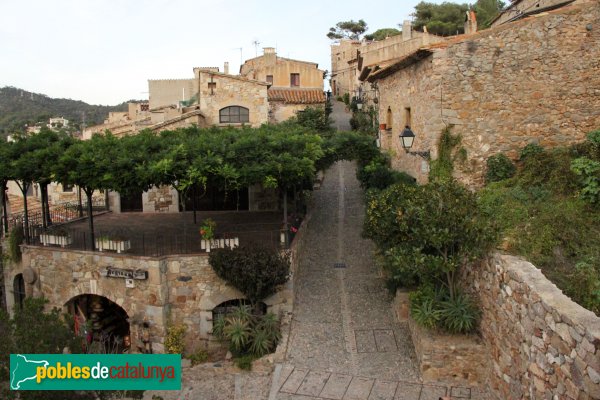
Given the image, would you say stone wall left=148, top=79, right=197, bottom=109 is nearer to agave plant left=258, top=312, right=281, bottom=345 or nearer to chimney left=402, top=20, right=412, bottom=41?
chimney left=402, top=20, right=412, bottom=41

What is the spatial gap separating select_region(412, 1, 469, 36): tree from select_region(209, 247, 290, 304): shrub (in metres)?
33.9

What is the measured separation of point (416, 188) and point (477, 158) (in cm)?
281

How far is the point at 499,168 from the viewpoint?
12227 millimetres

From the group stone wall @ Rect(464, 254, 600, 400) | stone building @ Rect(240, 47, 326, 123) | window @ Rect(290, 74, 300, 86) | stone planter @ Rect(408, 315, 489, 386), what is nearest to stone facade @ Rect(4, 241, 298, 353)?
stone planter @ Rect(408, 315, 489, 386)

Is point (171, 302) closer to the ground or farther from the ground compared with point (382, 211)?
closer to the ground

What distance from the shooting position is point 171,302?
13125 millimetres

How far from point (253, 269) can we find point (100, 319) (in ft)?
20.9

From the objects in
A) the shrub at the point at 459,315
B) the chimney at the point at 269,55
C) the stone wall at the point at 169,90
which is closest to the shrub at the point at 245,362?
the shrub at the point at 459,315

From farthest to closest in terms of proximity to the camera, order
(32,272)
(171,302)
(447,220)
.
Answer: (32,272), (171,302), (447,220)

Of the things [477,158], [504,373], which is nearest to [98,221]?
[477,158]

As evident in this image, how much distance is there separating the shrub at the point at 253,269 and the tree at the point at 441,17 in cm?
3389

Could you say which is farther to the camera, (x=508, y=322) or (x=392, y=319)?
(x=392, y=319)

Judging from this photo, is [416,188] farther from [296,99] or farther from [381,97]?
[296,99]

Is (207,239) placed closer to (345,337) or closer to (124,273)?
(124,273)
